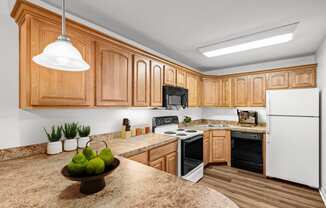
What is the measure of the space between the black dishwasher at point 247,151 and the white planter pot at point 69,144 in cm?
308

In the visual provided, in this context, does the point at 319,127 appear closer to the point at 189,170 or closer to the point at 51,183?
the point at 189,170

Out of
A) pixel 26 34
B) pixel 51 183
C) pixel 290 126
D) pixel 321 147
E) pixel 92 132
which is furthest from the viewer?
pixel 290 126

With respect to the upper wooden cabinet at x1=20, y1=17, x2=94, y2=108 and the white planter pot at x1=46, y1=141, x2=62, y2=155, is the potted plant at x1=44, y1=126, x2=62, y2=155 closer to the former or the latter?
the white planter pot at x1=46, y1=141, x2=62, y2=155

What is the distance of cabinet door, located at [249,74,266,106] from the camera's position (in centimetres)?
343

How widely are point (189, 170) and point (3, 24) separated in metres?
2.92

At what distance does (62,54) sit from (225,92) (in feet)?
12.3

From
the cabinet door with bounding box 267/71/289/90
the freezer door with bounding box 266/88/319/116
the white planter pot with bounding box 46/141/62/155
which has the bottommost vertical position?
the white planter pot with bounding box 46/141/62/155

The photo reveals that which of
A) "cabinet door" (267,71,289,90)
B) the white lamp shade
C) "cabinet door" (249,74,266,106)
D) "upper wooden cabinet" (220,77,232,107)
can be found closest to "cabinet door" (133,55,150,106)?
the white lamp shade

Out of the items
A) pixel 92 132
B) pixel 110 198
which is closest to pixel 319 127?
pixel 110 198

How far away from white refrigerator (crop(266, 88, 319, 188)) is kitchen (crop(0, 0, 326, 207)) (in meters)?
0.01

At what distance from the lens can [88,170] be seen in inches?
32.8

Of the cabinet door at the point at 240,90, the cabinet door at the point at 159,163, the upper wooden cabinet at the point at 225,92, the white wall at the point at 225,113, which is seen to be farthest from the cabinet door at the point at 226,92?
the cabinet door at the point at 159,163

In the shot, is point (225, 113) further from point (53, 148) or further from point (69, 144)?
point (53, 148)

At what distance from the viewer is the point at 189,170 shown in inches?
102
